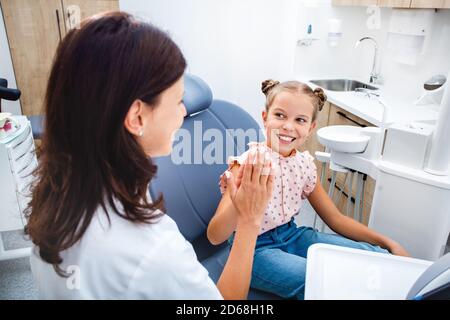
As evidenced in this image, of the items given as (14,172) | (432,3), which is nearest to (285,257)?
(14,172)

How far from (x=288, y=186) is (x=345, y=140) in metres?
0.25

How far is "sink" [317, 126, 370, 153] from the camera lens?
1.22 meters

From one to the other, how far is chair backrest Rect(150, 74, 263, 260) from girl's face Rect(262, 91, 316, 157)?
22 cm

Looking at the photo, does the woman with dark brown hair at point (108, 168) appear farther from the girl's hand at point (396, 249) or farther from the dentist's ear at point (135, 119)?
the girl's hand at point (396, 249)

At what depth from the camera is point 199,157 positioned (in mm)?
1293

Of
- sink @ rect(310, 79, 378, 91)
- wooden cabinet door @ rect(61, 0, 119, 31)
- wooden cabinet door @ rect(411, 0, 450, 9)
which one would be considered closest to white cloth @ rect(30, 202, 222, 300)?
wooden cabinet door @ rect(411, 0, 450, 9)

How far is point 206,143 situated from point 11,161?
1023 millimetres

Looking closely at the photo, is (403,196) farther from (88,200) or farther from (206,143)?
(88,200)

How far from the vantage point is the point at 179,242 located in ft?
2.06

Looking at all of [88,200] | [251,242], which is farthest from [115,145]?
[251,242]

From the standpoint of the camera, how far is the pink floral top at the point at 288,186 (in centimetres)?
118

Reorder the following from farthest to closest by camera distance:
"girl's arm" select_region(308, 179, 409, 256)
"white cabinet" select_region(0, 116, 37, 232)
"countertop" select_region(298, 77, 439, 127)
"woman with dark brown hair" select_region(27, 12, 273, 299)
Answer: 1. "countertop" select_region(298, 77, 439, 127)
2. "white cabinet" select_region(0, 116, 37, 232)
3. "girl's arm" select_region(308, 179, 409, 256)
4. "woman with dark brown hair" select_region(27, 12, 273, 299)

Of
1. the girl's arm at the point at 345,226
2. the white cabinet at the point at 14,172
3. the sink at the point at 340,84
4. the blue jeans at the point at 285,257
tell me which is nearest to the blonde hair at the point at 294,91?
the girl's arm at the point at 345,226

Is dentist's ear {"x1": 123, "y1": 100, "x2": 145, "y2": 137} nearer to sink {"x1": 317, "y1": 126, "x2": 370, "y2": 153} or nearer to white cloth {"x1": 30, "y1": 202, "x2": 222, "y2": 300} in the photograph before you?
white cloth {"x1": 30, "y1": 202, "x2": 222, "y2": 300}
